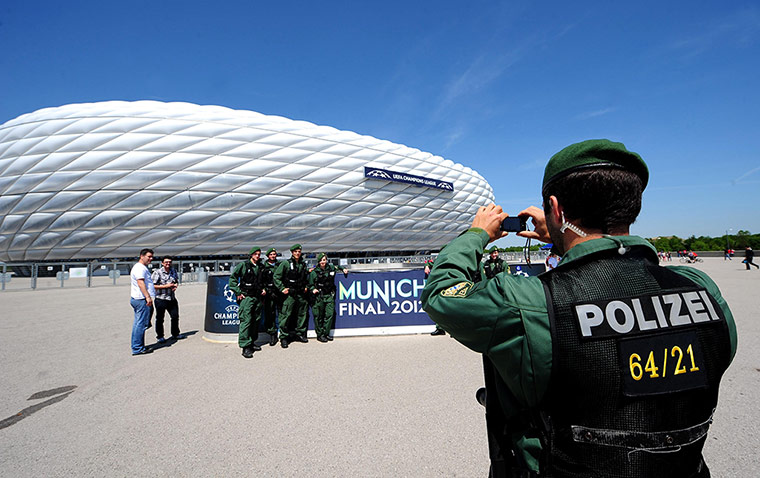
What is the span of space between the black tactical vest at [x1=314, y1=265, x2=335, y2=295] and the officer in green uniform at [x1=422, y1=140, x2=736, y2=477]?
A: 20.0 ft

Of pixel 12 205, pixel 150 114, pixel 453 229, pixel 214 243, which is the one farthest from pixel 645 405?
pixel 453 229

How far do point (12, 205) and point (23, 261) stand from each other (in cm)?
479

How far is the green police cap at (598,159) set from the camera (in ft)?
3.37

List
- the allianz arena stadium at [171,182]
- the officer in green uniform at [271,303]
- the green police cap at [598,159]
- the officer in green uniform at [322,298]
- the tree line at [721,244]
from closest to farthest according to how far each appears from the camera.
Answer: the green police cap at [598,159]
the officer in green uniform at [271,303]
the officer in green uniform at [322,298]
the allianz arena stadium at [171,182]
the tree line at [721,244]

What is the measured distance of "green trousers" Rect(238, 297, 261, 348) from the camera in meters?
5.98

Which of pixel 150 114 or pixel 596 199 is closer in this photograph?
pixel 596 199

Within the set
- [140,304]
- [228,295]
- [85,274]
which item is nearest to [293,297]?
[228,295]

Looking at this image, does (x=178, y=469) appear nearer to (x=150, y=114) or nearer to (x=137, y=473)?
(x=137, y=473)

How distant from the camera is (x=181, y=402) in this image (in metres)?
3.84

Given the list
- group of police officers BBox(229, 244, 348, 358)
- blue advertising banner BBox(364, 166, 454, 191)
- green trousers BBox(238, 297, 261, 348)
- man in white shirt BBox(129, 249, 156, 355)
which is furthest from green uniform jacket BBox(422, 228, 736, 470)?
blue advertising banner BBox(364, 166, 454, 191)

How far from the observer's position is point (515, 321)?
91cm

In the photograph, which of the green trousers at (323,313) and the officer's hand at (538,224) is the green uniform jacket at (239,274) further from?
the officer's hand at (538,224)

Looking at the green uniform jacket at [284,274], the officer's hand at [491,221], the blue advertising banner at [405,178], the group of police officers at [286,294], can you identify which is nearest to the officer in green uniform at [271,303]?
the group of police officers at [286,294]

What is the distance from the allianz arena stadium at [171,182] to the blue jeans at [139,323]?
84.8ft
